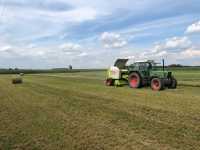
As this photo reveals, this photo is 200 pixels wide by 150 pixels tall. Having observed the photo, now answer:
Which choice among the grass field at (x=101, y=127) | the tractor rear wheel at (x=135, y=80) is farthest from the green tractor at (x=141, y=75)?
the grass field at (x=101, y=127)

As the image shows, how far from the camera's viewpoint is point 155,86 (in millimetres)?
17297

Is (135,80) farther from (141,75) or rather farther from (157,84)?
(157,84)

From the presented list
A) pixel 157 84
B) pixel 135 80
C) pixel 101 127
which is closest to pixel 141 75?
pixel 135 80

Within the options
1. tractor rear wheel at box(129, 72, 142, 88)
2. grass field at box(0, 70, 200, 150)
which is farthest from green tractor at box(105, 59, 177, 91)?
grass field at box(0, 70, 200, 150)

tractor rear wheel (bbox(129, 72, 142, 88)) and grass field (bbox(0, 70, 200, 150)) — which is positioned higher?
tractor rear wheel (bbox(129, 72, 142, 88))

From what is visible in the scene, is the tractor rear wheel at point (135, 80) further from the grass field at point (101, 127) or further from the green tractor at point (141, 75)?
the grass field at point (101, 127)

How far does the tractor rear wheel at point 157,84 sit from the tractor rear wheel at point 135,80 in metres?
1.15

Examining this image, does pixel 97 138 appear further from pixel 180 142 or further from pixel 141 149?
pixel 180 142

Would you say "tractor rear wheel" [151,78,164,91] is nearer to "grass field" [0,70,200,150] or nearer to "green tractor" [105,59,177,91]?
"green tractor" [105,59,177,91]

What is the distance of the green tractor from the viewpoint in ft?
57.9

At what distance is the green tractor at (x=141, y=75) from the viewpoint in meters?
17.6

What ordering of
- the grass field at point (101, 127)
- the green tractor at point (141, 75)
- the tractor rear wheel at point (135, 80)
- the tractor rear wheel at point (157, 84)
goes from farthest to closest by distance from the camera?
the tractor rear wheel at point (135, 80) < the green tractor at point (141, 75) < the tractor rear wheel at point (157, 84) < the grass field at point (101, 127)

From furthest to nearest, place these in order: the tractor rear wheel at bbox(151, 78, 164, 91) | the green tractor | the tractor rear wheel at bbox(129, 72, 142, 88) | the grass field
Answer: the tractor rear wheel at bbox(129, 72, 142, 88) < the green tractor < the tractor rear wheel at bbox(151, 78, 164, 91) < the grass field

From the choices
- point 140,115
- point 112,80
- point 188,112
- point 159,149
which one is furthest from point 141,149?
point 112,80
